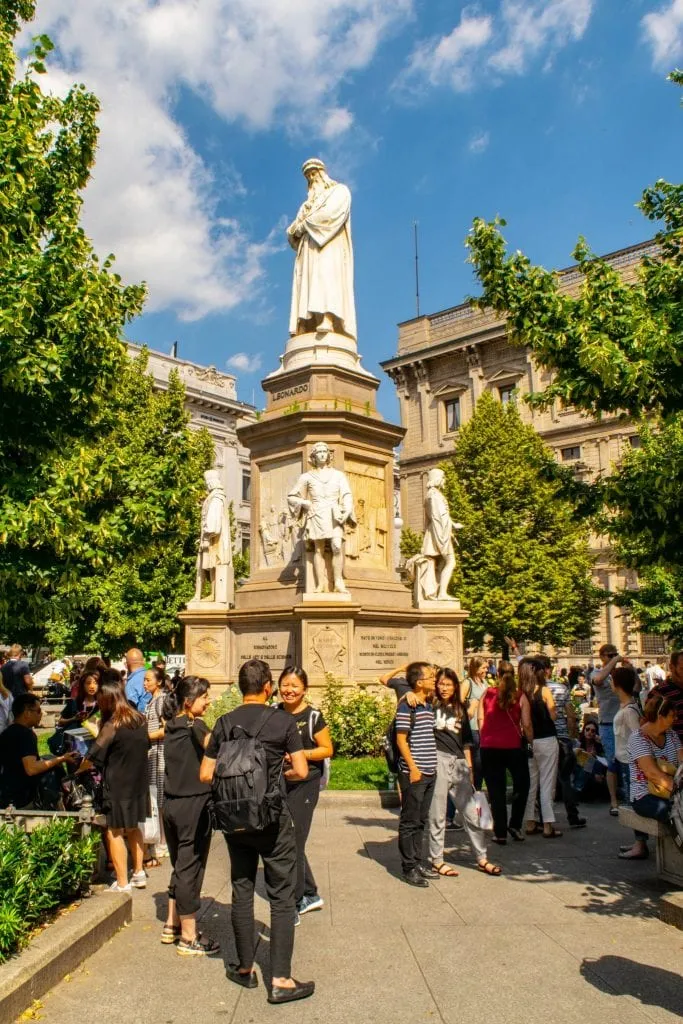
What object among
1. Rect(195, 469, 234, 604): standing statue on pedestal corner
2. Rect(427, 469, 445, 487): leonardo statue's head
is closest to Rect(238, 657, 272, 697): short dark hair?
Rect(195, 469, 234, 604): standing statue on pedestal corner

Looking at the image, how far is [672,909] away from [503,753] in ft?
9.49

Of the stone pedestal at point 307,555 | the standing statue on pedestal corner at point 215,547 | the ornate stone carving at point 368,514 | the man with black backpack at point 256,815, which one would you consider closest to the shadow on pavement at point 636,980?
the man with black backpack at point 256,815

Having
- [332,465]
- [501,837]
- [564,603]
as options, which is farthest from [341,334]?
[564,603]

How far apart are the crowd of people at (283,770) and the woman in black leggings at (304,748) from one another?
0.04 ft

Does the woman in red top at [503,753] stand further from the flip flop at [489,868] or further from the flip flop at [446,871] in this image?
the flip flop at [446,871]

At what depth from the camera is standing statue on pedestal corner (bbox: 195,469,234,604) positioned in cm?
1479

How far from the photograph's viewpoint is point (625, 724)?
335 inches

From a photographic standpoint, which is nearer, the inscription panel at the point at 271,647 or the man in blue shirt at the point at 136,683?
the man in blue shirt at the point at 136,683

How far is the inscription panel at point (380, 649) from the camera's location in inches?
520

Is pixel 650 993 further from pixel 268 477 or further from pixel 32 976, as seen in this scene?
pixel 268 477

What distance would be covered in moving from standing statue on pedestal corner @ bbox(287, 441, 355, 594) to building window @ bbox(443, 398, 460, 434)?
38346 millimetres

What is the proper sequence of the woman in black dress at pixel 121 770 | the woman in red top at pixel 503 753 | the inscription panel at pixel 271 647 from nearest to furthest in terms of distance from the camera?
the woman in black dress at pixel 121 770 < the woman in red top at pixel 503 753 < the inscription panel at pixel 271 647

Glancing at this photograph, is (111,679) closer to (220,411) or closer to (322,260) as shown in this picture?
(322,260)

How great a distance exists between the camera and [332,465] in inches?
556
